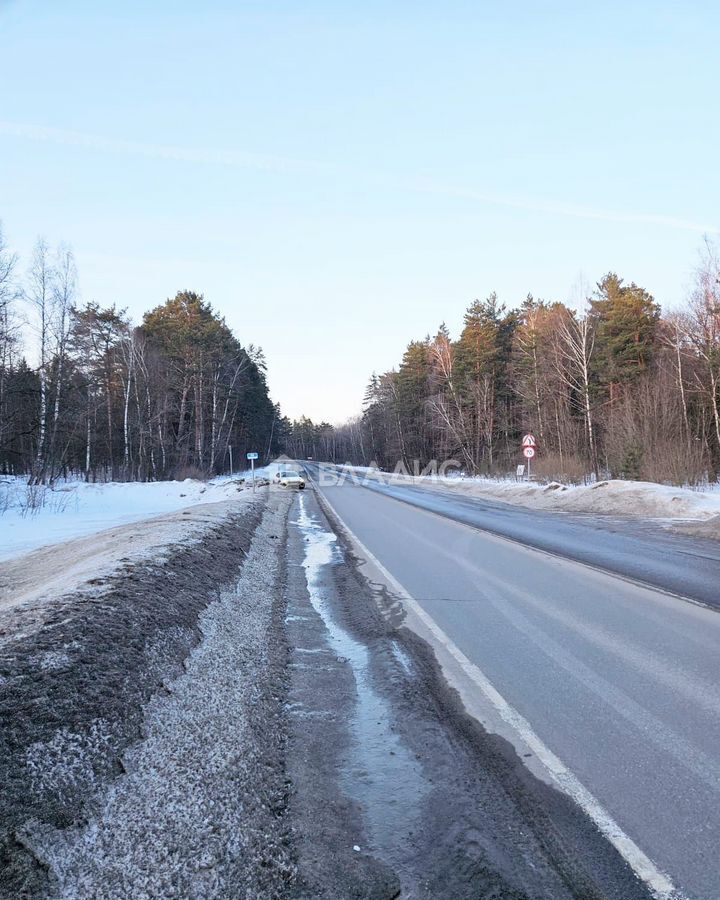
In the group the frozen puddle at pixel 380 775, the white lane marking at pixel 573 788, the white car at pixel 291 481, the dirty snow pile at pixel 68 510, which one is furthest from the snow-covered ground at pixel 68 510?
the white lane marking at pixel 573 788

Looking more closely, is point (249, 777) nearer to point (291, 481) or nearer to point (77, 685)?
point (77, 685)

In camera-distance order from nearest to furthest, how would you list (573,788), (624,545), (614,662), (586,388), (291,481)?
(573,788)
(614,662)
(624,545)
(586,388)
(291,481)

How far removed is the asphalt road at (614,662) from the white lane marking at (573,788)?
39mm

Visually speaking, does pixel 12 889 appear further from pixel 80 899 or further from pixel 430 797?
pixel 430 797

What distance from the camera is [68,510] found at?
18016 mm

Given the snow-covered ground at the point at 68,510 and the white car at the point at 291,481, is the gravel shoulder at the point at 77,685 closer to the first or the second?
the snow-covered ground at the point at 68,510

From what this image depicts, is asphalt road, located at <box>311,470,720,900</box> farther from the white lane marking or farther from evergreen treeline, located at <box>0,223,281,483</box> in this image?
evergreen treeline, located at <box>0,223,281,483</box>

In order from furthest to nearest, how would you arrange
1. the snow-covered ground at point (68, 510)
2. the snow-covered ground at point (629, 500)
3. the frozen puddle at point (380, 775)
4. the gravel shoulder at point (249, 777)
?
the snow-covered ground at point (629, 500), the snow-covered ground at point (68, 510), the frozen puddle at point (380, 775), the gravel shoulder at point (249, 777)

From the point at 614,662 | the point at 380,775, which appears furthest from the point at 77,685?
the point at 614,662

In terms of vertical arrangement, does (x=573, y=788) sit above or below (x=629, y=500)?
below

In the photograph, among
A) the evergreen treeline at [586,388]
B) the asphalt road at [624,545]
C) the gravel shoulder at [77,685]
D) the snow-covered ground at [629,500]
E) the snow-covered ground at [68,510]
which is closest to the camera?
the gravel shoulder at [77,685]

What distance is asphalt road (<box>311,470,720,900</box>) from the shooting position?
2.66 metres

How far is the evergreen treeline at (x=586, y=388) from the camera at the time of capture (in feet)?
82.4

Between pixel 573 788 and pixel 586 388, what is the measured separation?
3091 cm
